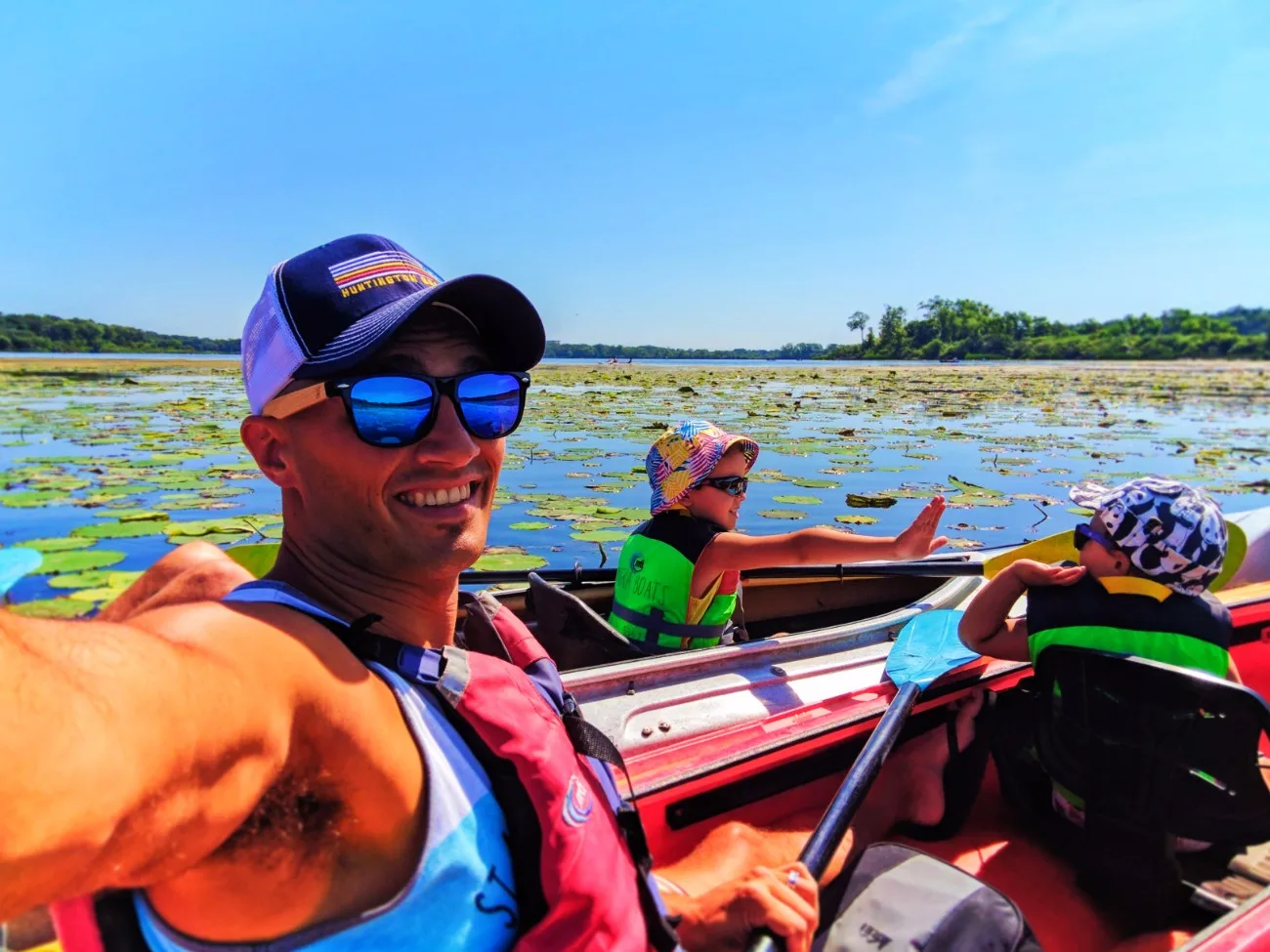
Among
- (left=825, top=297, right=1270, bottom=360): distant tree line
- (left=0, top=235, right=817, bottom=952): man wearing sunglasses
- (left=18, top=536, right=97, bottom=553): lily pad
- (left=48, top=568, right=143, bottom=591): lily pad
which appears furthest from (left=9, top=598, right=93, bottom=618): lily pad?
(left=825, top=297, right=1270, bottom=360): distant tree line

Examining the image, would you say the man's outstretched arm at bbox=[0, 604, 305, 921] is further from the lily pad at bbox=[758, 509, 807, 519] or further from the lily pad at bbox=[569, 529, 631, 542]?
the lily pad at bbox=[758, 509, 807, 519]

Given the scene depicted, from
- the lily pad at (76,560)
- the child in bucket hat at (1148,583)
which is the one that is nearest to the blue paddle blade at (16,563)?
the child in bucket hat at (1148,583)

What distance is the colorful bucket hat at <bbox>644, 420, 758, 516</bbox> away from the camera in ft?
9.41

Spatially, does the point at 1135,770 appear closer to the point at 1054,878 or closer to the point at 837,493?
the point at 1054,878

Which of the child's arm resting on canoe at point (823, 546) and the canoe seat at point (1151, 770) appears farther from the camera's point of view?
the child's arm resting on canoe at point (823, 546)

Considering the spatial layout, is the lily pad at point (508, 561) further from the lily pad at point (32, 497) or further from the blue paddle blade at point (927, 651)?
the lily pad at point (32, 497)

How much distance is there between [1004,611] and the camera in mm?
2209

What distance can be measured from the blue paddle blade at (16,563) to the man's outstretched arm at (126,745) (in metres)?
1.90

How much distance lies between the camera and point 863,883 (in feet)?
5.72

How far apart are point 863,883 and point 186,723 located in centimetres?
165

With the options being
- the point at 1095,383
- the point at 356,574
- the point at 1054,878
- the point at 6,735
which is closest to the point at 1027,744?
the point at 1054,878

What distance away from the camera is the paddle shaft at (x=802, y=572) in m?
3.91

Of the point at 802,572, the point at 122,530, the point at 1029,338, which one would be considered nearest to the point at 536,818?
the point at 802,572

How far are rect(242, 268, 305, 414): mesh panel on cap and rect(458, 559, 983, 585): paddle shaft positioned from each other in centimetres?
280
